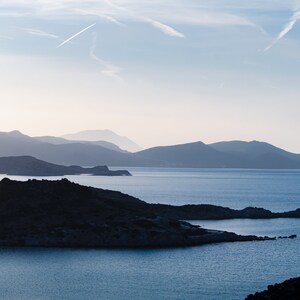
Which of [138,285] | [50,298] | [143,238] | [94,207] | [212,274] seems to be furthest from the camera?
[94,207]

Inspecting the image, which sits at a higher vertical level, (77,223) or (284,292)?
(77,223)

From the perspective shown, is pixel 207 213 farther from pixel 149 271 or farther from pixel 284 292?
pixel 284 292

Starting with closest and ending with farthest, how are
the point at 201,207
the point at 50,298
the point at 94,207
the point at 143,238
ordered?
the point at 50,298
the point at 143,238
the point at 94,207
the point at 201,207

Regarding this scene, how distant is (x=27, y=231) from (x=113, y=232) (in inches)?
538

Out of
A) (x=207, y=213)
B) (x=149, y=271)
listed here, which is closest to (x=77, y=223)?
(x=149, y=271)

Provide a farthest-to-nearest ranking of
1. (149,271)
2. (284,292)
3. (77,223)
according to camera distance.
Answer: (77,223)
(149,271)
(284,292)

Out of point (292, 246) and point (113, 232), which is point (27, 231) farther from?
point (292, 246)

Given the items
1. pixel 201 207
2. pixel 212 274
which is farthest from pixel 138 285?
pixel 201 207

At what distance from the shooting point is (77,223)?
116938 millimetres

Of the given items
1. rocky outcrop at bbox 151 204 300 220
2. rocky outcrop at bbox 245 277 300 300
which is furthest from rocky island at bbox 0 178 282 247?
rocky outcrop at bbox 245 277 300 300

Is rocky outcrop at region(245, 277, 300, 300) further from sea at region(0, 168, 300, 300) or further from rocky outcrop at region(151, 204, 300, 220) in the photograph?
rocky outcrop at region(151, 204, 300, 220)

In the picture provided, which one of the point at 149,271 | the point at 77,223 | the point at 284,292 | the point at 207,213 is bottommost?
the point at 149,271

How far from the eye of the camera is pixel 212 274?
281ft

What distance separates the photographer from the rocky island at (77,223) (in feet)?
366
